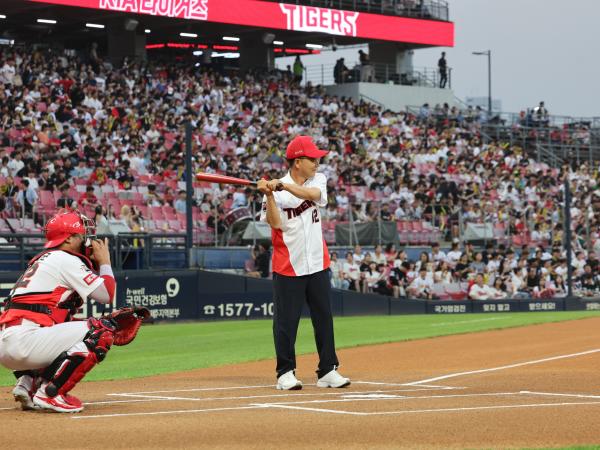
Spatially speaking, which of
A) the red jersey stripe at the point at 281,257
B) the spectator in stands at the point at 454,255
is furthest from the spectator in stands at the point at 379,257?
the red jersey stripe at the point at 281,257

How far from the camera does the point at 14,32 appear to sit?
4231cm

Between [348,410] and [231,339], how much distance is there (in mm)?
9948

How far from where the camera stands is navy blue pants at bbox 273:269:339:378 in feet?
31.2

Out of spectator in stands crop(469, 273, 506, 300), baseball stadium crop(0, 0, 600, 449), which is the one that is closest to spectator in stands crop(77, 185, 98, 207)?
baseball stadium crop(0, 0, 600, 449)

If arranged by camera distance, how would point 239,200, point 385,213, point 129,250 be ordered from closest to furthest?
point 129,250 → point 239,200 → point 385,213

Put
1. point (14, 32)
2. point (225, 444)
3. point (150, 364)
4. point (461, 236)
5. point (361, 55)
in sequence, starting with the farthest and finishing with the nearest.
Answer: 1. point (361, 55)
2. point (14, 32)
3. point (461, 236)
4. point (150, 364)
5. point (225, 444)

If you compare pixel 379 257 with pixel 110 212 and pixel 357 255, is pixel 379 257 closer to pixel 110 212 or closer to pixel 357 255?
pixel 357 255

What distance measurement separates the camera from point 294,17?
143ft

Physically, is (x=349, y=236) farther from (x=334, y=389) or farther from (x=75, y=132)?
(x=334, y=389)

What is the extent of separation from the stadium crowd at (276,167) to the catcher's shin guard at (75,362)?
48.6 ft

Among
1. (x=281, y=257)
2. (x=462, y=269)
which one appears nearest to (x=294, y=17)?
(x=462, y=269)

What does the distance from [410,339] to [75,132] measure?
14.6 meters

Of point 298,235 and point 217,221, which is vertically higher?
point 298,235

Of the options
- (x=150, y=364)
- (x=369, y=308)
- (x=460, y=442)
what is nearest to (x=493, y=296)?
(x=369, y=308)
